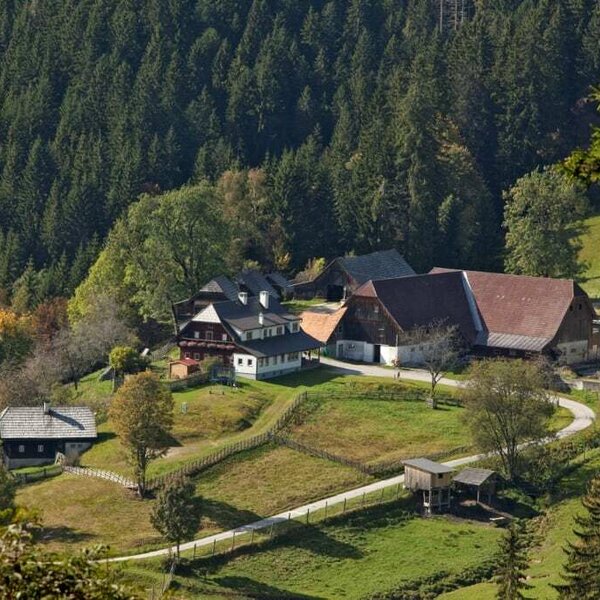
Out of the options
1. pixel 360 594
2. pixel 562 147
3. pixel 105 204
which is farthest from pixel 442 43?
pixel 360 594

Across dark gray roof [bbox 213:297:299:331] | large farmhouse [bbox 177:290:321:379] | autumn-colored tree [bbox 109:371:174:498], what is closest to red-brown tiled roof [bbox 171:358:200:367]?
large farmhouse [bbox 177:290:321:379]

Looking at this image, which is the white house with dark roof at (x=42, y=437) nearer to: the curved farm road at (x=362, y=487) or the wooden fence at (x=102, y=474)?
the wooden fence at (x=102, y=474)

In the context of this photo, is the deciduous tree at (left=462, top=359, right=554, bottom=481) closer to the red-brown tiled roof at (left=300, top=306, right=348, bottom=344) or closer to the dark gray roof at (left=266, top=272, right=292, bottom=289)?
the red-brown tiled roof at (left=300, top=306, right=348, bottom=344)

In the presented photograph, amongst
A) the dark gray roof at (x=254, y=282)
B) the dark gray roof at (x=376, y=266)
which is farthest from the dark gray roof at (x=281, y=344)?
the dark gray roof at (x=376, y=266)

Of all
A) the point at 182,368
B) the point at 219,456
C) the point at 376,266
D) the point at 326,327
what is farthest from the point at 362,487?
the point at 376,266

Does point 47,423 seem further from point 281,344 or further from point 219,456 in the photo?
point 281,344

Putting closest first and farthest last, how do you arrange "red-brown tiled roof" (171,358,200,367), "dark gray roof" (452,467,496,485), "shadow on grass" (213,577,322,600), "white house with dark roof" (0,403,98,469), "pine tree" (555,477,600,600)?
"pine tree" (555,477,600,600) → "shadow on grass" (213,577,322,600) → "dark gray roof" (452,467,496,485) → "white house with dark roof" (0,403,98,469) → "red-brown tiled roof" (171,358,200,367)
